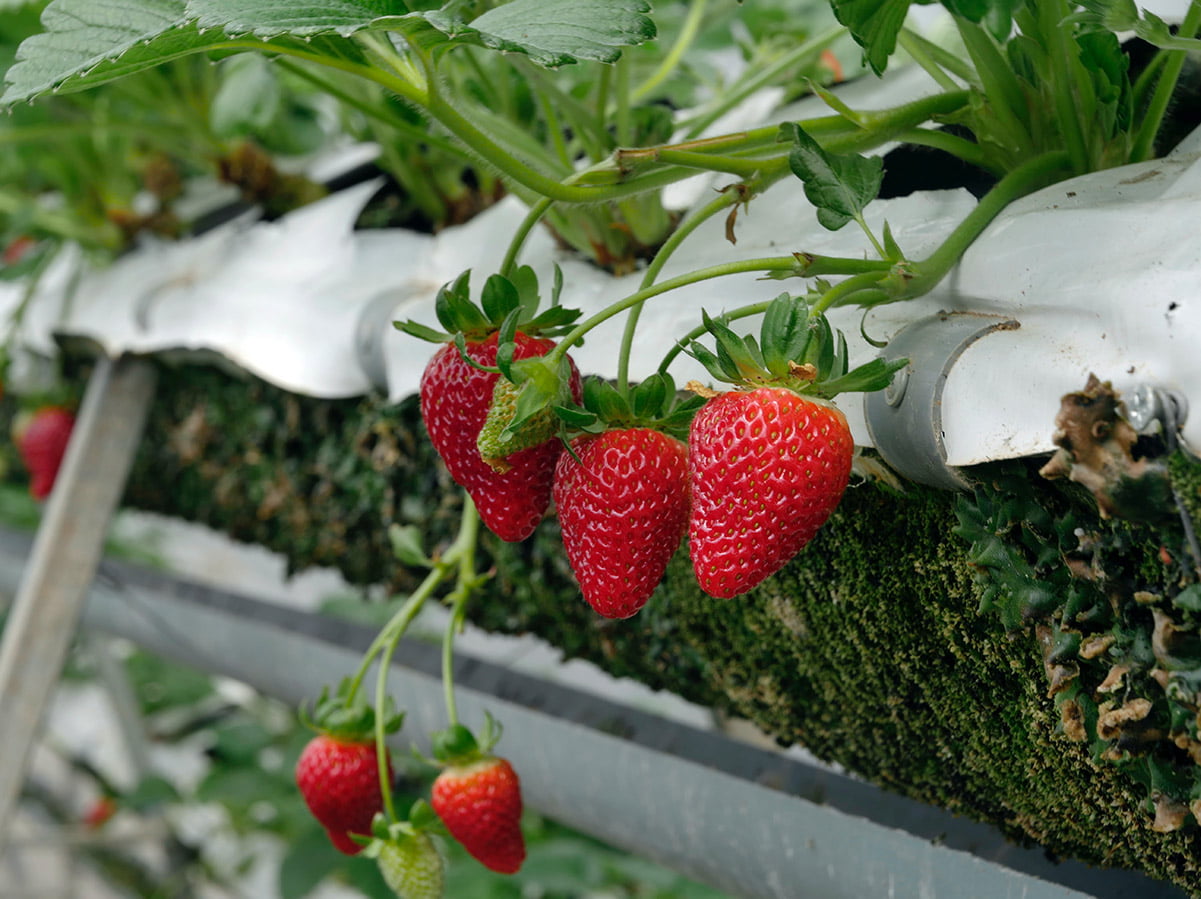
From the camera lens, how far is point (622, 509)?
54 centimetres

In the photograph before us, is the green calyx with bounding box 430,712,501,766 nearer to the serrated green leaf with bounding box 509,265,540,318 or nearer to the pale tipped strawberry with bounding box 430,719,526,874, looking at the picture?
the pale tipped strawberry with bounding box 430,719,526,874

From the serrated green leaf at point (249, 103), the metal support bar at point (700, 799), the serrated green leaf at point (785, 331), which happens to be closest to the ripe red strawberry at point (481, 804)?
the metal support bar at point (700, 799)

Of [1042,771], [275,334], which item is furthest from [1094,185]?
[275,334]

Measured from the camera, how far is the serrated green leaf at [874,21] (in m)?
0.52

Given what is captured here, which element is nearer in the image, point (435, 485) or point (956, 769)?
point (956, 769)

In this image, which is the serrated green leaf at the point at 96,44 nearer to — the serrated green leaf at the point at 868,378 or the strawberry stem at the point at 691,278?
the strawberry stem at the point at 691,278

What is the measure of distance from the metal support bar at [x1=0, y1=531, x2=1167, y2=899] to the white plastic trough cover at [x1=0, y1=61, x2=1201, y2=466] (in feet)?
1.04

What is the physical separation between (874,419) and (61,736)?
15.3 feet

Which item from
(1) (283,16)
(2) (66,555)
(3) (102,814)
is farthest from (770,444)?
(3) (102,814)

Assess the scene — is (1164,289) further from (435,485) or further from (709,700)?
(435,485)

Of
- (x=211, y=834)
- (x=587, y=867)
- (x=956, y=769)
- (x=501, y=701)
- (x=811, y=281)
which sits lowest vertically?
(x=211, y=834)

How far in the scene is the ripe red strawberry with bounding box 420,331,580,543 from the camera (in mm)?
579

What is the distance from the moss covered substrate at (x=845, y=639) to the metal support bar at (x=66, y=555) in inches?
11.5

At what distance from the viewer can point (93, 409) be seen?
4.70 feet
